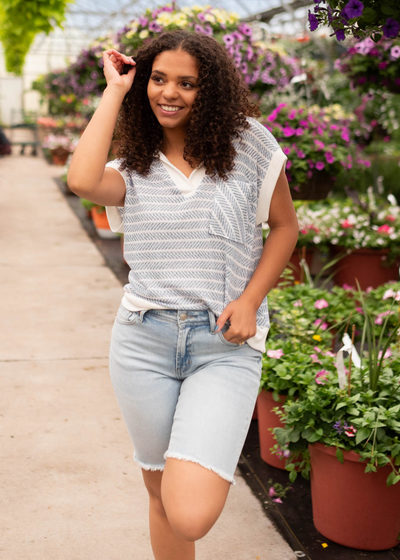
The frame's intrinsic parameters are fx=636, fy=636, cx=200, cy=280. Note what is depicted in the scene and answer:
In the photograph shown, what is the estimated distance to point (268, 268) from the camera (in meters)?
1.59

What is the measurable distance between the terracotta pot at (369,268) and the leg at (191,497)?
3597 mm

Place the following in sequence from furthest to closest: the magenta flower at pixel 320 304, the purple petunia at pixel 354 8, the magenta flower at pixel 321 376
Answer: the magenta flower at pixel 320 304, the magenta flower at pixel 321 376, the purple petunia at pixel 354 8

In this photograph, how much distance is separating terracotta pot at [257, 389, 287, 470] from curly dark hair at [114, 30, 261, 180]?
1224 mm

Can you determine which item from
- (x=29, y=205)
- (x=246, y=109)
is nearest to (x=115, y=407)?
(x=246, y=109)

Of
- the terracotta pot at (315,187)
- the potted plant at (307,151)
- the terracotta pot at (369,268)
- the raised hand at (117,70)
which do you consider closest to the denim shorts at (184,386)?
the raised hand at (117,70)

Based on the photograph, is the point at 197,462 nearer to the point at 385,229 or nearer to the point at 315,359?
the point at 315,359

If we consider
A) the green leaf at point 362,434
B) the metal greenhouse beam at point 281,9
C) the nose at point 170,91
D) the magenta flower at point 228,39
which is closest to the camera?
the nose at point 170,91

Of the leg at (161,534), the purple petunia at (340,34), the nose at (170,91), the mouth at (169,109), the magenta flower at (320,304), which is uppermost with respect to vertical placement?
the purple petunia at (340,34)

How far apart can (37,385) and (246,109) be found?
220cm

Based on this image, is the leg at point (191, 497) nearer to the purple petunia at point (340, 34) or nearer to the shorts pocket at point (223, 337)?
the shorts pocket at point (223, 337)

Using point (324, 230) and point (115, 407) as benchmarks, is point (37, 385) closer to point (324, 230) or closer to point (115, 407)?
point (115, 407)

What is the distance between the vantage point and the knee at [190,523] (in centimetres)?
134

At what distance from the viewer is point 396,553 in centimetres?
210

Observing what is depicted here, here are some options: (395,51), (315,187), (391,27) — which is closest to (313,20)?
(391,27)
